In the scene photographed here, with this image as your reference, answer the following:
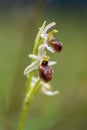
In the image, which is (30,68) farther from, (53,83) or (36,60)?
(53,83)

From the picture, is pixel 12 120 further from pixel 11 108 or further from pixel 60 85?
pixel 60 85

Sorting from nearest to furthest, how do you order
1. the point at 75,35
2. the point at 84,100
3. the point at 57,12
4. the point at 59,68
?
the point at 84,100
the point at 59,68
the point at 75,35
the point at 57,12

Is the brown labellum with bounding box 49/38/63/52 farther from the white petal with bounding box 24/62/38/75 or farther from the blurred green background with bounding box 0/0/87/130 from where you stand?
the blurred green background with bounding box 0/0/87/130

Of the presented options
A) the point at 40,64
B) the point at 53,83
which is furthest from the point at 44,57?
the point at 53,83

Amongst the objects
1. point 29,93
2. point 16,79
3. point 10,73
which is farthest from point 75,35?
point 29,93

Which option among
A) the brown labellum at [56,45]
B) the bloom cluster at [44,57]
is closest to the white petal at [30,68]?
the bloom cluster at [44,57]

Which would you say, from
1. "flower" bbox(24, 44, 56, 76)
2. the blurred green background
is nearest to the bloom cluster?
"flower" bbox(24, 44, 56, 76)

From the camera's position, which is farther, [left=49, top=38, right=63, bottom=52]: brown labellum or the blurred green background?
the blurred green background
